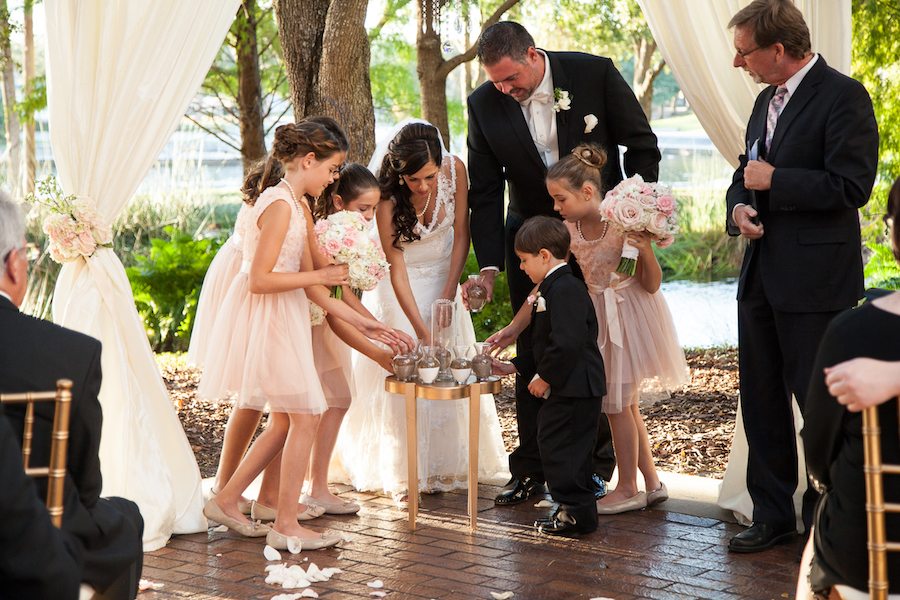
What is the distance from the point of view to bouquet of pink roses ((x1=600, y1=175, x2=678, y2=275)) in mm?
3586

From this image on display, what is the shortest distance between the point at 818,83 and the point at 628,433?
5.45 feet

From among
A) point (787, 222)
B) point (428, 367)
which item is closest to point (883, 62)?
point (787, 222)

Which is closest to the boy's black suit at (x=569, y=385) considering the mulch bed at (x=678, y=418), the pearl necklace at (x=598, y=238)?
the pearl necklace at (x=598, y=238)

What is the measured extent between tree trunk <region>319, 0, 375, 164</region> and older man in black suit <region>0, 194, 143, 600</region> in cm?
417

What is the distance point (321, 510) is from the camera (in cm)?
401

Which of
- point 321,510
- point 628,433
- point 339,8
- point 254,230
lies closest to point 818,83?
point 628,433

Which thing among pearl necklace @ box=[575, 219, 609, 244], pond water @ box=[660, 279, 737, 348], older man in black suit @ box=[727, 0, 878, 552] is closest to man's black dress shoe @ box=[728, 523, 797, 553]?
older man in black suit @ box=[727, 0, 878, 552]

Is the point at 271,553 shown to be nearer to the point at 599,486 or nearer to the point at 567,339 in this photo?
the point at 567,339

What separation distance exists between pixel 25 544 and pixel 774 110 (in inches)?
117

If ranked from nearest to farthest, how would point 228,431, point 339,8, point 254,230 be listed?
point 254,230
point 228,431
point 339,8

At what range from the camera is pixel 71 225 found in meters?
3.71

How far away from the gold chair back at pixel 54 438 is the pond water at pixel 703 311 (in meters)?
7.50

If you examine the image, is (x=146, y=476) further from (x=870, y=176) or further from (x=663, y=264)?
(x=663, y=264)

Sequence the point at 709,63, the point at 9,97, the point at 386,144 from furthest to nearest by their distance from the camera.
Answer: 1. the point at 9,97
2. the point at 386,144
3. the point at 709,63
